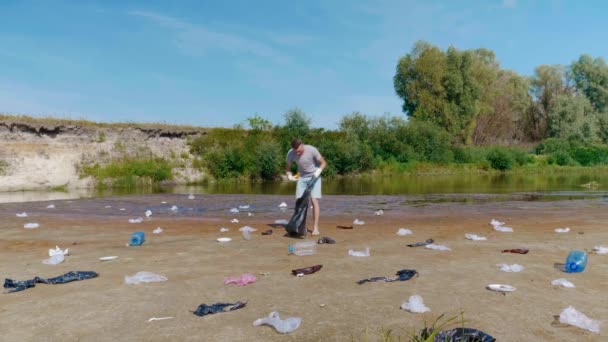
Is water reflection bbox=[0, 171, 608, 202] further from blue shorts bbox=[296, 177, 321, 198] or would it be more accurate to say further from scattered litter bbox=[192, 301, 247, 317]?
scattered litter bbox=[192, 301, 247, 317]

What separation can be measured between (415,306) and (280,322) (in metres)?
1.42

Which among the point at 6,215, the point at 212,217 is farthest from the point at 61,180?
the point at 212,217

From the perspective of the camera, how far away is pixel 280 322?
459cm

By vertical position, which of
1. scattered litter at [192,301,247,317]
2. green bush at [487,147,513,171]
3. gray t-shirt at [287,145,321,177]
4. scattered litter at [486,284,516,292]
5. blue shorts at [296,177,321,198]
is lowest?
scattered litter at [192,301,247,317]

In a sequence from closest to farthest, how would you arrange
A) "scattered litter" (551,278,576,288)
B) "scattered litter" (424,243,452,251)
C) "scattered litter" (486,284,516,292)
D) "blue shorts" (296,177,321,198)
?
"scattered litter" (486,284,516,292) < "scattered litter" (551,278,576,288) < "scattered litter" (424,243,452,251) < "blue shorts" (296,177,321,198)

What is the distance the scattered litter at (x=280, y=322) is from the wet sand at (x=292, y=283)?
0.06 meters

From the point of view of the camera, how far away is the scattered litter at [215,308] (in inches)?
201

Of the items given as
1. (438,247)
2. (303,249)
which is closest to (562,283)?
(438,247)

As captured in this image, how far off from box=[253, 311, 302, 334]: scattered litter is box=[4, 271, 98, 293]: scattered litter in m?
3.30

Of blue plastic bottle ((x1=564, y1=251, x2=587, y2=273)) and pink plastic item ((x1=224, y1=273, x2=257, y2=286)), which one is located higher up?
blue plastic bottle ((x1=564, y1=251, x2=587, y2=273))

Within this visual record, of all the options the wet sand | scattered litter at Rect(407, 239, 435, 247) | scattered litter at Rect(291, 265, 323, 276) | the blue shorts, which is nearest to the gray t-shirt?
the blue shorts

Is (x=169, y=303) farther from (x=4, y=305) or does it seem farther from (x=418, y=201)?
(x=418, y=201)

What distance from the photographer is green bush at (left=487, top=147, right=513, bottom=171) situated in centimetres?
5309

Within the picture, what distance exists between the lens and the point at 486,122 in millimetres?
75188
